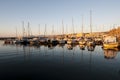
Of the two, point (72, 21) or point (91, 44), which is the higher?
point (72, 21)

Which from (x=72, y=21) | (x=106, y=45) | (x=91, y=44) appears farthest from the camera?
(x=72, y=21)

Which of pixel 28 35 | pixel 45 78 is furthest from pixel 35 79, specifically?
pixel 28 35

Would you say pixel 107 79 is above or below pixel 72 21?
below

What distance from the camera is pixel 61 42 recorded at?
8356 cm

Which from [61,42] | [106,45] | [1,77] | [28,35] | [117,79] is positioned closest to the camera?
[117,79]

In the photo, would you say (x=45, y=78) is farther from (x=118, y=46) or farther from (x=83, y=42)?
(x=83, y=42)

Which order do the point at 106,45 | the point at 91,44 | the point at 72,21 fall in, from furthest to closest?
the point at 72,21
the point at 91,44
the point at 106,45

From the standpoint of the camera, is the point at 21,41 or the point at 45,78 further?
the point at 21,41

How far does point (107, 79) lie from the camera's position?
1908 cm

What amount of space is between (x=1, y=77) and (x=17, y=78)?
233 cm

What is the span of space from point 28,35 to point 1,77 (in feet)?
282

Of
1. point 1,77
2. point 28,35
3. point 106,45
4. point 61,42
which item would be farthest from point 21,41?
point 1,77

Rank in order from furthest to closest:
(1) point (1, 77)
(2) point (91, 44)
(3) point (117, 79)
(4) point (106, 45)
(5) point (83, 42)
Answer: (5) point (83, 42), (2) point (91, 44), (4) point (106, 45), (1) point (1, 77), (3) point (117, 79)

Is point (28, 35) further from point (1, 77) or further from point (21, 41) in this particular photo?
point (1, 77)
